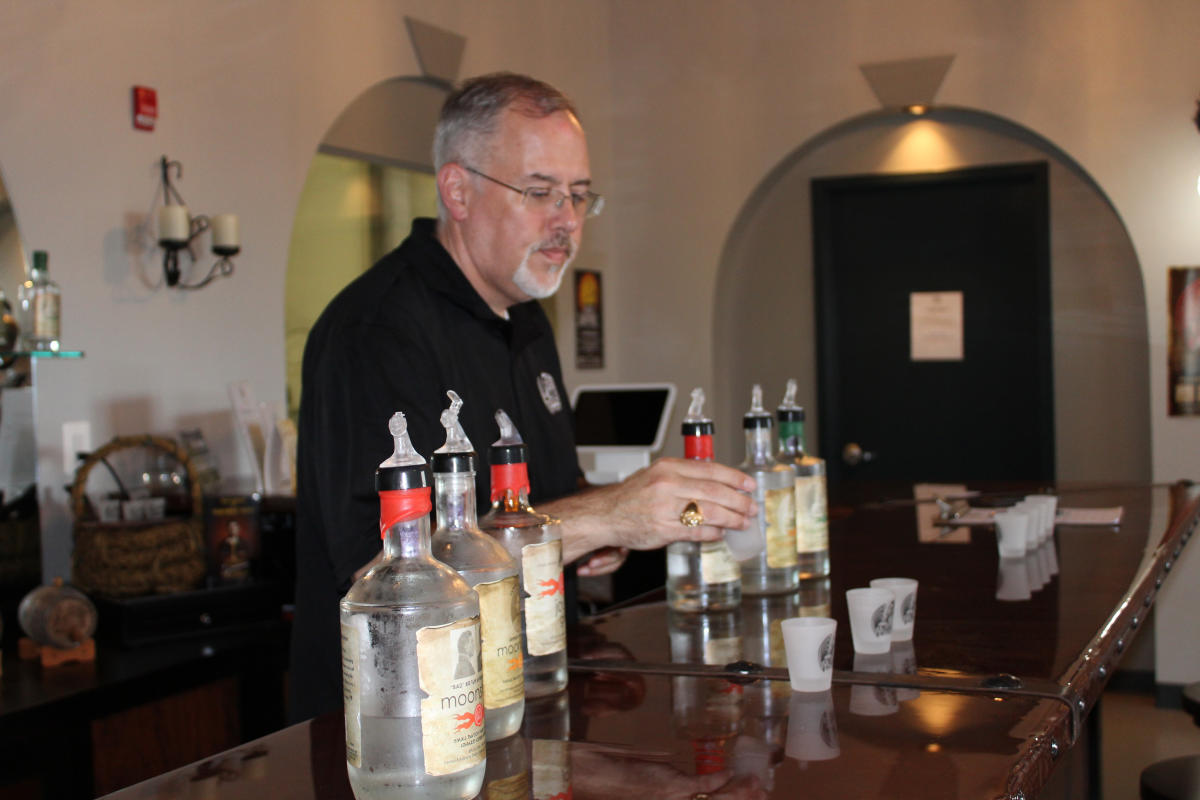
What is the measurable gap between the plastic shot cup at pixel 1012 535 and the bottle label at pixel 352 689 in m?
1.47

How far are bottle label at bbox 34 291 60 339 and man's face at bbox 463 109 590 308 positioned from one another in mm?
1466

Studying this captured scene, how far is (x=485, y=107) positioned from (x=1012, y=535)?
1.17m

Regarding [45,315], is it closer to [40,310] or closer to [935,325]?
[40,310]

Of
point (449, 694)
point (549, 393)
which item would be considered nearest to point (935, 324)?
point (549, 393)

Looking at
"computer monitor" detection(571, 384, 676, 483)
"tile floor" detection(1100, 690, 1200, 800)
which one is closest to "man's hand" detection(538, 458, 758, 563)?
"tile floor" detection(1100, 690, 1200, 800)

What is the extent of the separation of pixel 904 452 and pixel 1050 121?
5.54ft

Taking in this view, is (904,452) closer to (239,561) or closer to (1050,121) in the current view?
(1050,121)

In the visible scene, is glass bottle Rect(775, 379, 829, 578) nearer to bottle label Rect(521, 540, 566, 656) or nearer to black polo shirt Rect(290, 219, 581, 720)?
black polo shirt Rect(290, 219, 581, 720)

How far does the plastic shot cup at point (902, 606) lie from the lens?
135 cm

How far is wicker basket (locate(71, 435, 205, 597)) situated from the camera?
2650 millimetres

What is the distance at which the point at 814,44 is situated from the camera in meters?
5.45

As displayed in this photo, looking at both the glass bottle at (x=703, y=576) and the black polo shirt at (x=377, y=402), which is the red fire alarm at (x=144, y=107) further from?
the glass bottle at (x=703, y=576)

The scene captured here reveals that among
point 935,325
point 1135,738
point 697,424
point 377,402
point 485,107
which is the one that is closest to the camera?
point 697,424

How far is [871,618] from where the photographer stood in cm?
128
